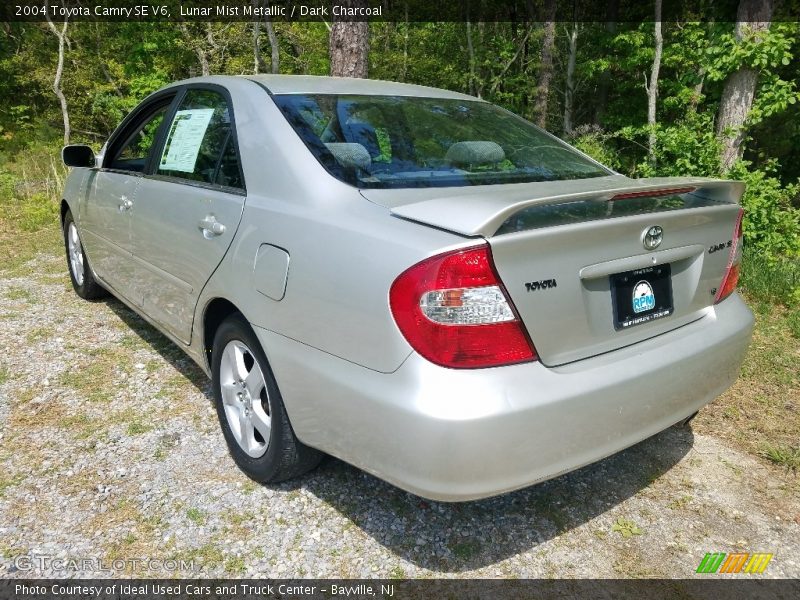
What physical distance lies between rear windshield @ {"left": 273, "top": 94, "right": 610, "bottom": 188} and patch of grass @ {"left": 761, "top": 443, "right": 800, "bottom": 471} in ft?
5.23

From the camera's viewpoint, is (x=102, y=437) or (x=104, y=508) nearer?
(x=104, y=508)

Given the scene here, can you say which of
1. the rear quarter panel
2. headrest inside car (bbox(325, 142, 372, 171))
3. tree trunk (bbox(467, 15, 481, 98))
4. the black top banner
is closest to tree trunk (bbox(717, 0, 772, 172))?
headrest inside car (bbox(325, 142, 372, 171))

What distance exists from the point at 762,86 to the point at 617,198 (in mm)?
7284

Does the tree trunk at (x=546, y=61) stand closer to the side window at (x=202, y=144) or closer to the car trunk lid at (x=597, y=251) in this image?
the side window at (x=202, y=144)

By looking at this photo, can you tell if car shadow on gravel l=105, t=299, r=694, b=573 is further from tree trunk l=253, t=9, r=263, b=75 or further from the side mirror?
tree trunk l=253, t=9, r=263, b=75

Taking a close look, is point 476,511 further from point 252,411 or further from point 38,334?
point 38,334

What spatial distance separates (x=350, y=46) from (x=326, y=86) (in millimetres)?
4237

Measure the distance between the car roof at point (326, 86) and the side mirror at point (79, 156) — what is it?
1.41m

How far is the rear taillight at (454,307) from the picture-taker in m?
1.65

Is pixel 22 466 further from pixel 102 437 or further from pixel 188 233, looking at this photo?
pixel 188 233

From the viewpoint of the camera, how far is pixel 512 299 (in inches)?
67.0

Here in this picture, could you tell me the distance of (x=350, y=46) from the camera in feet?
21.7

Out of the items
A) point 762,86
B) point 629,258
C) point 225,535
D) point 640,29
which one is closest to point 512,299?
point 629,258

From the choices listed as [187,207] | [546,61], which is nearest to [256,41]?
[546,61]
